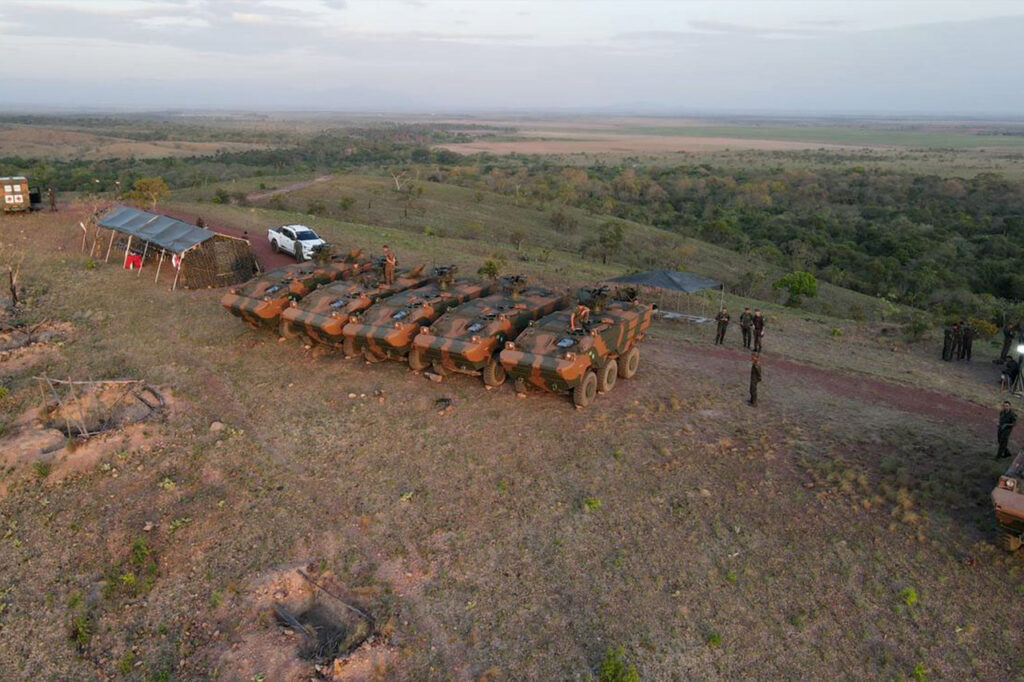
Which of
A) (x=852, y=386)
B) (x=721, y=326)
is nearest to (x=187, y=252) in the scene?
(x=721, y=326)

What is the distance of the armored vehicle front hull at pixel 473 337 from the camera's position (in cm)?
1331

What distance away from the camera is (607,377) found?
1389cm

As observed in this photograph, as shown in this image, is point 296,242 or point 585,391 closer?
point 585,391

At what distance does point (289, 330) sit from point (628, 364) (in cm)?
754

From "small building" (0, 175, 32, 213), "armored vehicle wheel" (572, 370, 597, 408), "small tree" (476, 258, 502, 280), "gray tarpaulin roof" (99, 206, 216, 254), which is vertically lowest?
"armored vehicle wheel" (572, 370, 597, 408)

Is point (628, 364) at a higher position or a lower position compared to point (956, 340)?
higher

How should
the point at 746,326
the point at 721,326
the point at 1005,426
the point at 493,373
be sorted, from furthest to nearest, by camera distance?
the point at 721,326
the point at 746,326
the point at 493,373
the point at 1005,426

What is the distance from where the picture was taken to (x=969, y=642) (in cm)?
772

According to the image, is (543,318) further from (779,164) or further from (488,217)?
(779,164)

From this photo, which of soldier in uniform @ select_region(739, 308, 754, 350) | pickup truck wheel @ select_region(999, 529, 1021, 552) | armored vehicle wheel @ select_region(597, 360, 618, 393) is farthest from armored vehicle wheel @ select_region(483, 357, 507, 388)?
pickup truck wheel @ select_region(999, 529, 1021, 552)

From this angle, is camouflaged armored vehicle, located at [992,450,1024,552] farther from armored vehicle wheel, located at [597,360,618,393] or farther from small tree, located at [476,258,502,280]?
small tree, located at [476,258,502,280]

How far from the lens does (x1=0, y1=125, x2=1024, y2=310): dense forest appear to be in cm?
3866

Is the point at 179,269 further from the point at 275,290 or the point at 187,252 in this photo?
the point at 275,290

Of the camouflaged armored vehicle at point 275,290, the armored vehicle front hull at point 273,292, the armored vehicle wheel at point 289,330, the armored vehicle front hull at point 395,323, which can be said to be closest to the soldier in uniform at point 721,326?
the armored vehicle front hull at point 395,323
